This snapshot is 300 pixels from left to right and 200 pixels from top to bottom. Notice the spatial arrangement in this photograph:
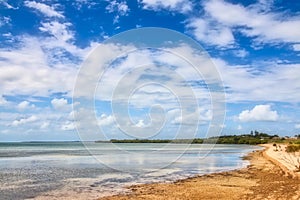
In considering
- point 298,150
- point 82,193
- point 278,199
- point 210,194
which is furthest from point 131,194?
point 298,150

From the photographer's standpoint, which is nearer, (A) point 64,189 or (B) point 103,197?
(B) point 103,197

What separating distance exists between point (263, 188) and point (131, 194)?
25.8 feet

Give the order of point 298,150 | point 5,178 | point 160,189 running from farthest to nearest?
1. point 298,150
2. point 5,178
3. point 160,189

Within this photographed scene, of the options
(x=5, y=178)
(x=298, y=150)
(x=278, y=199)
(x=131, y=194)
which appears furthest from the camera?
(x=298, y=150)

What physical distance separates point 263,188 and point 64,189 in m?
11.7

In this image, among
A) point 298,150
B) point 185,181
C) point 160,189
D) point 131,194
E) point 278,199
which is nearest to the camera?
point 278,199

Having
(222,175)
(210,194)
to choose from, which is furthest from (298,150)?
(210,194)

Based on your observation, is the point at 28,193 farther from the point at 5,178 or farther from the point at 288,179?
the point at 288,179

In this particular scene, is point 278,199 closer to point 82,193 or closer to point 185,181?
point 185,181

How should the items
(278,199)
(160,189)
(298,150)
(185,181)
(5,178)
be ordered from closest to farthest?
(278,199)
(160,189)
(185,181)
(5,178)
(298,150)

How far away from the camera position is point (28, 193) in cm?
2003

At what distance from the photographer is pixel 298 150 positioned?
52.6 meters

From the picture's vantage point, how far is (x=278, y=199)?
17.5 meters

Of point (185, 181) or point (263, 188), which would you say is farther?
point (185, 181)
